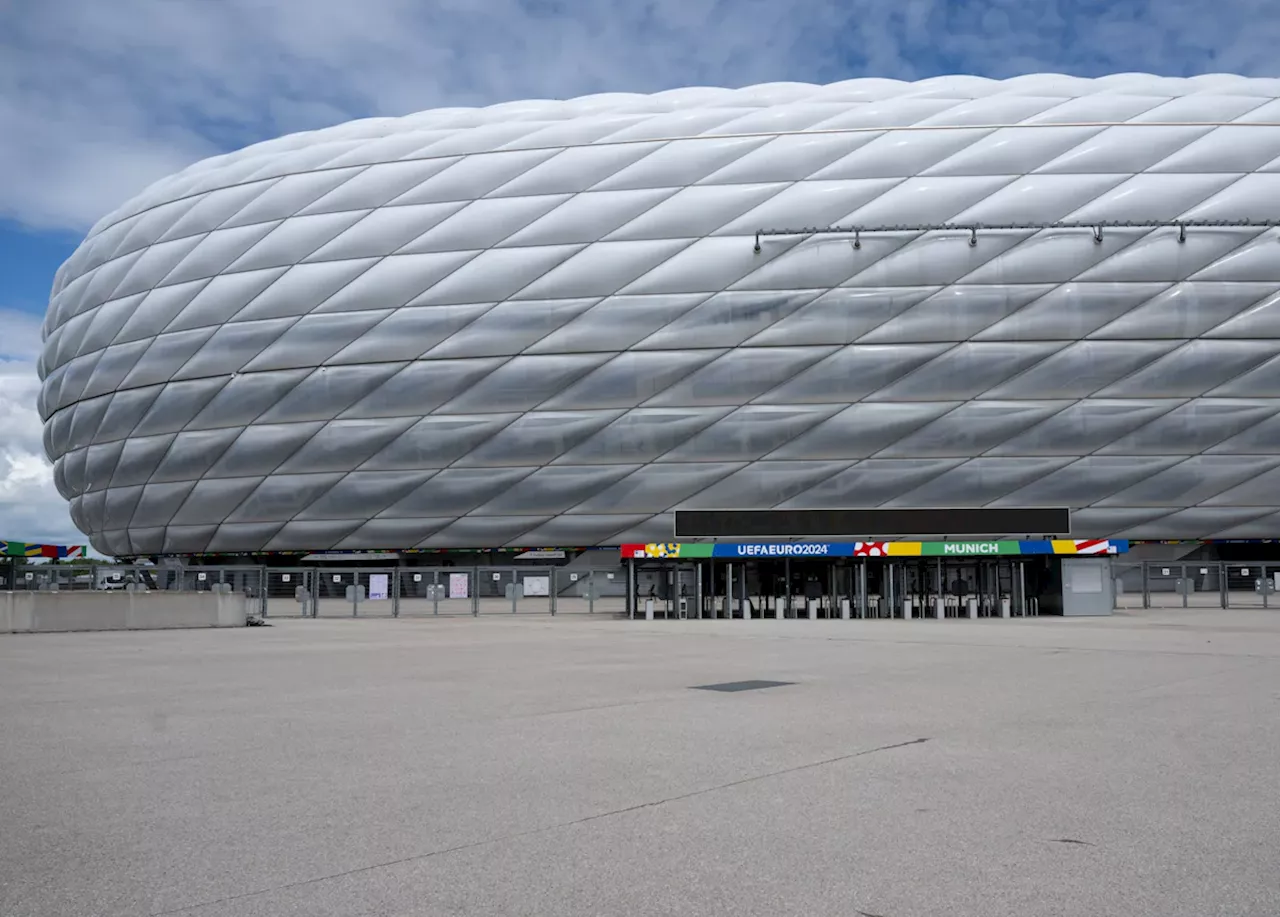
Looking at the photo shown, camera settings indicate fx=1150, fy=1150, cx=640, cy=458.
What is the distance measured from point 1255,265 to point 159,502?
4049 cm

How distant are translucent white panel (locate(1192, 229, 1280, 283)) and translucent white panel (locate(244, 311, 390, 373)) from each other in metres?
28.6

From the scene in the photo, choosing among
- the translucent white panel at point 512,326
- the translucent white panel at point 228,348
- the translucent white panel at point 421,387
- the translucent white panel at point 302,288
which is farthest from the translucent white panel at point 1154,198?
the translucent white panel at point 228,348

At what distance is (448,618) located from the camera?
98.7ft

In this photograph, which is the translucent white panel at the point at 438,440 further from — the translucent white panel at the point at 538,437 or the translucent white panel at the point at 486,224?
the translucent white panel at the point at 486,224

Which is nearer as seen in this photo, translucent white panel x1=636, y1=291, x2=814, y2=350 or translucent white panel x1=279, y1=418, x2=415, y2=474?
translucent white panel x1=636, y1=291, x2=814, y2=350

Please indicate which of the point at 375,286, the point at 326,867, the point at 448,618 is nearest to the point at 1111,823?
the point at 326,867

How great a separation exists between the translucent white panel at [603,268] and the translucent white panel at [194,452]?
12950 millimetres

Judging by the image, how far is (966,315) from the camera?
38.8 metres

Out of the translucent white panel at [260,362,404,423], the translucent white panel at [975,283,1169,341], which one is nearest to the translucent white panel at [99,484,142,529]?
the translucent white panel at [260,362,404,423]

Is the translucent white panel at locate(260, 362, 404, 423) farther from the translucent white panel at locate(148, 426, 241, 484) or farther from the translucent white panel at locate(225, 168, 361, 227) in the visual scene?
the translucent white panel at locate(225, 168, 361, 227)

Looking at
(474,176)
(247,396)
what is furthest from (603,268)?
(247,396)

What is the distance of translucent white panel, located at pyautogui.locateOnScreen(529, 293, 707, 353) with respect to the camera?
39.2 m

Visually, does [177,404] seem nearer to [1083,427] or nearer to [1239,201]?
[1083,427]

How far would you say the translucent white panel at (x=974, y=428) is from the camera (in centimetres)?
3869
